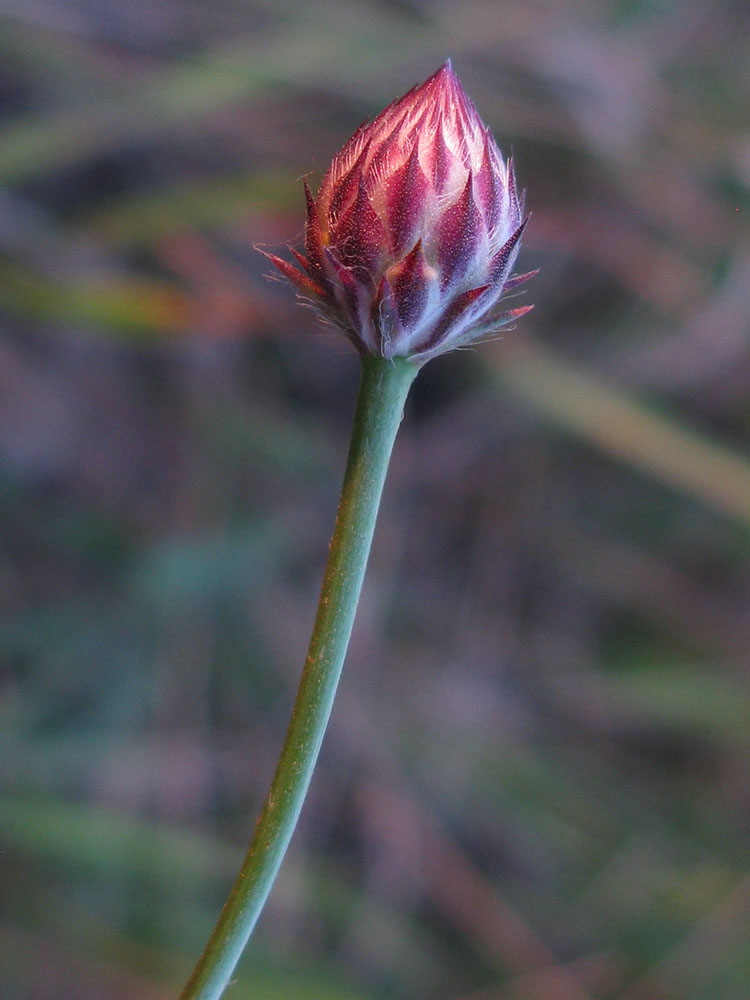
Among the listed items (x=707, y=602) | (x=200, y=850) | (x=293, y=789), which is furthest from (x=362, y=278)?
(x=707, y=602)

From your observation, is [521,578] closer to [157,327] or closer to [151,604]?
[151,604]

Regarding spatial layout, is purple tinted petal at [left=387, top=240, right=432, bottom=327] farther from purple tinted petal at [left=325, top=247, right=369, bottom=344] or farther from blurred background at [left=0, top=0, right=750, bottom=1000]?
blurred background at [left=0, top=0, right=750, bottom=1000]

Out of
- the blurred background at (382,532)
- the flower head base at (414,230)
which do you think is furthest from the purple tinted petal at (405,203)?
the blurred background at (382,532)

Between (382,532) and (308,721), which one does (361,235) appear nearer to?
(308,721)

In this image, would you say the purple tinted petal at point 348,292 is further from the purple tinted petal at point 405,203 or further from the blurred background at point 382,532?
the blurred background at point 382,532

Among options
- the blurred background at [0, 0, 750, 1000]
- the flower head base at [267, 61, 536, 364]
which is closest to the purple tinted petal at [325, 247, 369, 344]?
the flower head base at [267, 61, 536, 364]

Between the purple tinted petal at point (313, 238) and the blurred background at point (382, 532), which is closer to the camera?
the purple tinted petal at point (313, 238)
